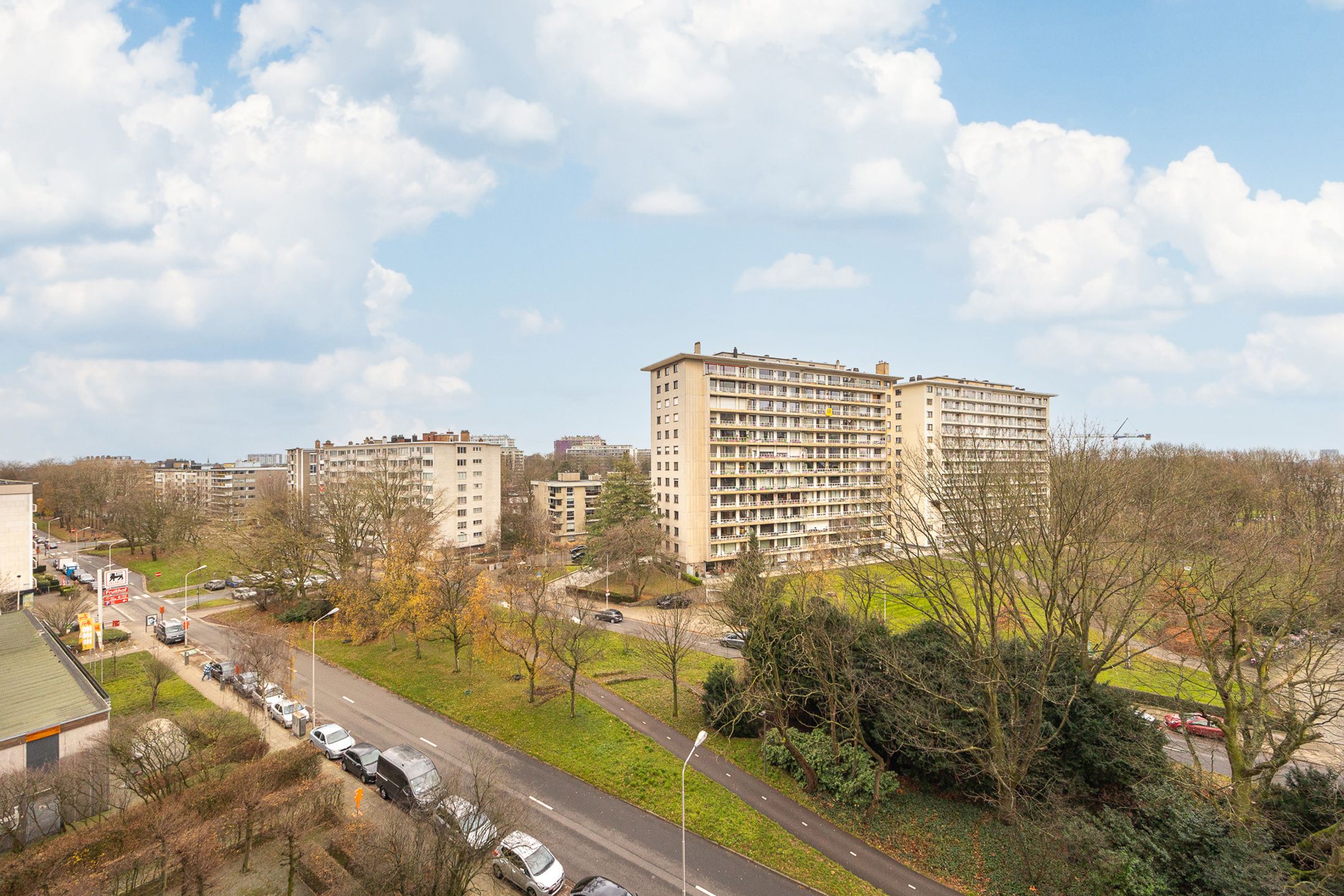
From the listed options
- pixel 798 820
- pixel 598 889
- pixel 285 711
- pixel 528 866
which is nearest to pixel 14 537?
pixel 285 711

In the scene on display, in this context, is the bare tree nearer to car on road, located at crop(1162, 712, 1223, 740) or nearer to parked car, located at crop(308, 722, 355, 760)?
parked car, located at crop(308, 722, 355, 760)

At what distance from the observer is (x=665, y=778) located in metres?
20.5

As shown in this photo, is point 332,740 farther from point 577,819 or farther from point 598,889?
point 598,889

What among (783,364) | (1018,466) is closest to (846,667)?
(1018,466)

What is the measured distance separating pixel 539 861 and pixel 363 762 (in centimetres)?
897

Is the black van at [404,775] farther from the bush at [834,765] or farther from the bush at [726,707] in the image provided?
the bush at [834,765]

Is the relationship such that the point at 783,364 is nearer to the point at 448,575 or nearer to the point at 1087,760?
the point at 448,575

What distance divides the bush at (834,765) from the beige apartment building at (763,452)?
28116 mm

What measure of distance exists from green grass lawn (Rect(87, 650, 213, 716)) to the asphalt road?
5589 mm

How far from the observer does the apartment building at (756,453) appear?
55.4 m

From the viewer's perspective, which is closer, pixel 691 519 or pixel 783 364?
pixel 691 519

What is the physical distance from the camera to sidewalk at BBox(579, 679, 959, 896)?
1625 centimetres

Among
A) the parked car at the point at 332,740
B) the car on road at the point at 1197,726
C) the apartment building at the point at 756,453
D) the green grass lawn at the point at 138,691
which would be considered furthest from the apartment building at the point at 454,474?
the car on road at the point at 1197,726

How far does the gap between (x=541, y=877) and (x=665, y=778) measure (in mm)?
6490
